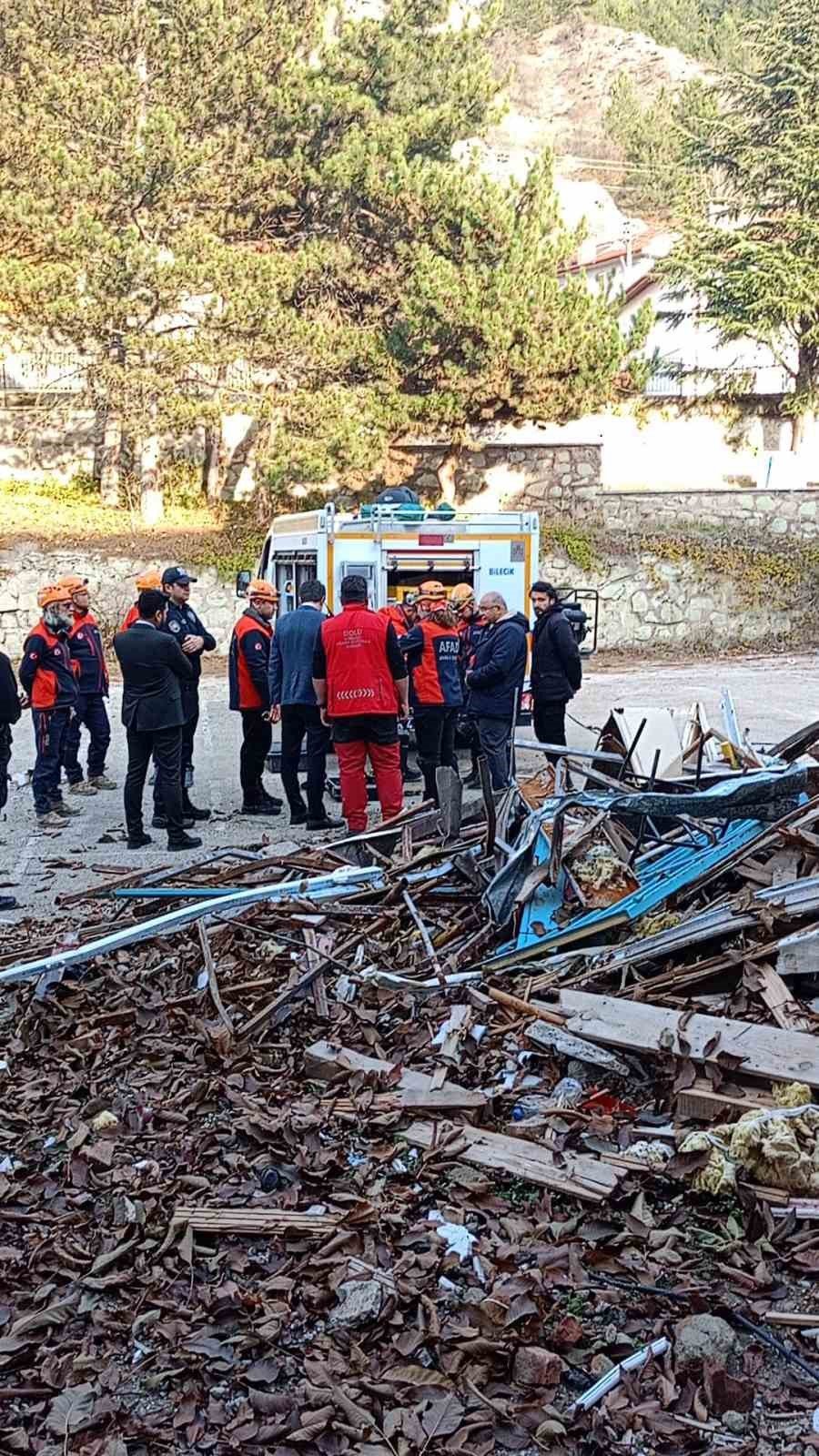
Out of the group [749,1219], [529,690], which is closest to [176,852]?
[529,690]

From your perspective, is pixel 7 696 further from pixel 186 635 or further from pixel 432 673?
pixel 432 673

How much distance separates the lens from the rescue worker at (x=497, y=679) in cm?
1006

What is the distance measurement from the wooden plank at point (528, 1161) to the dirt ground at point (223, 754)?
413cm

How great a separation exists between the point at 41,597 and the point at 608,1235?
878cm

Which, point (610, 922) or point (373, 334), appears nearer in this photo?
point (610, 922)

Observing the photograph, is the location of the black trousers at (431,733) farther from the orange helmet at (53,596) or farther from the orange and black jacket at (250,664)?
the orange helmet at (53,596)

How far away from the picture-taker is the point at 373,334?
81.7ft

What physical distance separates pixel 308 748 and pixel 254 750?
0.89m

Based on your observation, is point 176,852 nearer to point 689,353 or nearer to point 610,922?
point 610,922

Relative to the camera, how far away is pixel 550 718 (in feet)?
37.7

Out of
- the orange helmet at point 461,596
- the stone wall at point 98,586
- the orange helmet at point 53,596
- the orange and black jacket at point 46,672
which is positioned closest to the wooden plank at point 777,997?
the orange helmet at point 461,596

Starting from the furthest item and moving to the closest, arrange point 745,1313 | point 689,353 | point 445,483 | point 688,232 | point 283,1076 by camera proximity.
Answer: point 689,353
point 688,232
point 445,483
point 283,1076
point 745,1313

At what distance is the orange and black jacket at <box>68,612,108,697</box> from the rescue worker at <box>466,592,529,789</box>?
3943 mm

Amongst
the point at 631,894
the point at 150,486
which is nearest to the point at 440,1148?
the point at 631,894
